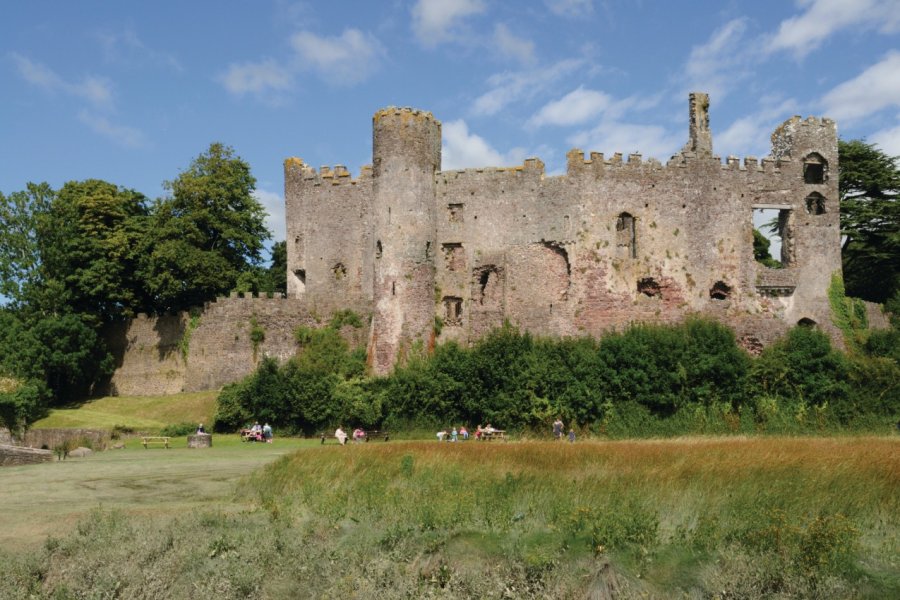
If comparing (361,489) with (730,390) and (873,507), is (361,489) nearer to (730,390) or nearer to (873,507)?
(873,507)

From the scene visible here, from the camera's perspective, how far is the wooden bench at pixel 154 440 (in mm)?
33750

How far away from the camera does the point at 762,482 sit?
1805cm

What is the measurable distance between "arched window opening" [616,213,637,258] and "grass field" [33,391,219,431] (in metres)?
17.8

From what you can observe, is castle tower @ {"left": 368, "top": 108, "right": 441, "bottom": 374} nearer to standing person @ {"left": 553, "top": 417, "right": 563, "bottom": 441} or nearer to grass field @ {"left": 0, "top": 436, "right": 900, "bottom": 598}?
standing person @ {"left": 553, "top": 417, "right": 563, "bottom": 441}

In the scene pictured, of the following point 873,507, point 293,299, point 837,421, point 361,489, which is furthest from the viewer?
point 293,299

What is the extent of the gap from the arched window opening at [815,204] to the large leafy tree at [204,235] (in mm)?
25395

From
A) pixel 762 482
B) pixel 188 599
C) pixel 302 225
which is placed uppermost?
pixel 302 225

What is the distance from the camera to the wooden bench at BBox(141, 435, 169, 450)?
33.8 meters

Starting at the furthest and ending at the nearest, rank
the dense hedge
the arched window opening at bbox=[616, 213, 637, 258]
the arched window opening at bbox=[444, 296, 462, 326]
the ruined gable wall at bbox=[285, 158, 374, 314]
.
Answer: the ruined gable wall at bbox=[285, 158, 374, 314], the arched window opening at bbox=[444, 296, 462, 326], the arched window opening at bbox=[616, 213, 637, 258], the dense hedge

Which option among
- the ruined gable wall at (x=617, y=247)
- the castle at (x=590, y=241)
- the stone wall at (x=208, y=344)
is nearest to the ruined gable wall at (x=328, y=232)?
the castle at (x=590, y=241)

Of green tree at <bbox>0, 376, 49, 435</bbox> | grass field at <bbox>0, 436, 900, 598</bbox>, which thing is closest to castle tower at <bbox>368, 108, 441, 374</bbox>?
green tree at <bbox>0, 376, 49, 435</bbox>

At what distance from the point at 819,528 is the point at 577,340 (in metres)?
24.4

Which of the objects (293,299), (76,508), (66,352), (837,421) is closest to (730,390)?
(837,421)

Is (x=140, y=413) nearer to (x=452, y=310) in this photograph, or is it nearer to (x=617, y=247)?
(x=452, y=310)
